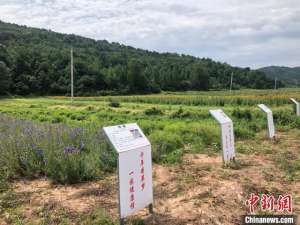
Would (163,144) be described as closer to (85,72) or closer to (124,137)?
(124,137)

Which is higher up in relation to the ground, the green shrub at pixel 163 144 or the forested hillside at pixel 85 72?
the forested hillside at pixel 85 72

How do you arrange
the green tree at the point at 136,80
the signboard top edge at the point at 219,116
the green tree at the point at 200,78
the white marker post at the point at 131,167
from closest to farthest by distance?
the white marker post at the point at 131,167
the signboard top edge at the point at 219,116
the green tree at the point at 136,80
the green tree at the point at 200,78

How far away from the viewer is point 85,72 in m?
82.9

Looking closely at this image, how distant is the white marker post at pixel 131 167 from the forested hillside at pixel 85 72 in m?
68.0

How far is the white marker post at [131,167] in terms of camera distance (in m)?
4.64

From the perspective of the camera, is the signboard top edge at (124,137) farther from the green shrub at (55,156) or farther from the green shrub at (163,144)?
the green shrub at (163,144)

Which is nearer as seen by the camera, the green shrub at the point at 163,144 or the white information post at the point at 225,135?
the white information post at the point at 225,135

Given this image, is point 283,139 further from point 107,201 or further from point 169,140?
point 107,201

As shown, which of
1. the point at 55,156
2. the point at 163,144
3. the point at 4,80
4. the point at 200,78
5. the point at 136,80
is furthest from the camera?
the point at 200,78

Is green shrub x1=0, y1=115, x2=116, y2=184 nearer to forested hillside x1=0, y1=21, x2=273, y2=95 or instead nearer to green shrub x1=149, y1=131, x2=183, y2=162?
green shrub x1=149, y1=131, x2=183, y2=162

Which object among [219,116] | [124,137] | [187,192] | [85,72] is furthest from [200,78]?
[124,137]

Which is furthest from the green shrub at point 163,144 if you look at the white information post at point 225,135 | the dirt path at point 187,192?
the white information post at point 225,135

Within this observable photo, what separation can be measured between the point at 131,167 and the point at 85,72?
79.5 m

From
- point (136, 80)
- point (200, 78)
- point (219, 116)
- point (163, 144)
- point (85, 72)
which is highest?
point (85, 72)
